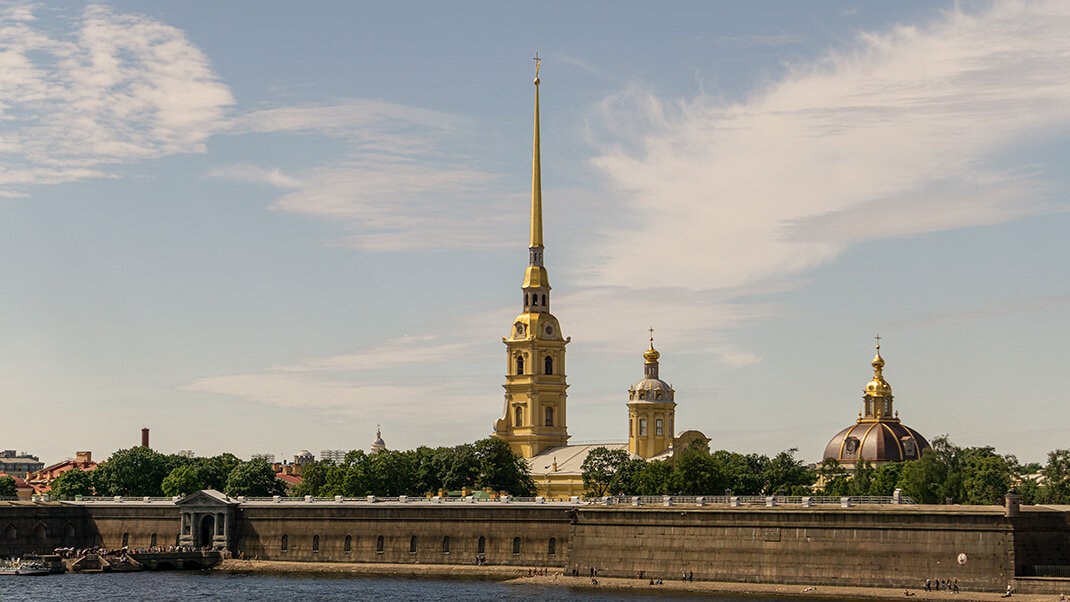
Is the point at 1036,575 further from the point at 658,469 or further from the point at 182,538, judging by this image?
the point at 182,538

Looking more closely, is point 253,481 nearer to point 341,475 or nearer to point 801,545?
point 341,475

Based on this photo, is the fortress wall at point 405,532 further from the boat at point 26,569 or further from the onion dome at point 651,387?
the onion dome at point 651,387

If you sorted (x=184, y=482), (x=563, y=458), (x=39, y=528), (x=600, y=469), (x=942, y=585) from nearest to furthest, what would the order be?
(x=942, y=585), (x=39, y=528), (x=600, y=469), (x=184, y=482), (x=563, y=458)

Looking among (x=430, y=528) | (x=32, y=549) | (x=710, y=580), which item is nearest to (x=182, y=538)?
(x=32, y=549)

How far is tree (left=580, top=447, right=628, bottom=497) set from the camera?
136625mm

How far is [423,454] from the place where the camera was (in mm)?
144625

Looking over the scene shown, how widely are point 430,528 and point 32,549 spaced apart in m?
38.1

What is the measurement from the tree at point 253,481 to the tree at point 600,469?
3021 cm

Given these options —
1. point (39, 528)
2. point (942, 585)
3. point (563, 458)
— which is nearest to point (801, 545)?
point (942, 585)

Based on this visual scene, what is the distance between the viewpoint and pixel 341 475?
138 m

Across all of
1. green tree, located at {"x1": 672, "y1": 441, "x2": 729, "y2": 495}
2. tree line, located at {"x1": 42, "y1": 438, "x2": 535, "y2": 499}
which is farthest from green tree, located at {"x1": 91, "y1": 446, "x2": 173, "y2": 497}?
green tree, located at {"x1": 672, "y1": 441, "x2": 729, "y2": 495}

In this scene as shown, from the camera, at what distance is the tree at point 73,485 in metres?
150

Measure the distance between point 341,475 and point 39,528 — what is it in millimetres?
A: 26748

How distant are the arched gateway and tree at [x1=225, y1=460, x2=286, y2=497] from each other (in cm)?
1811
